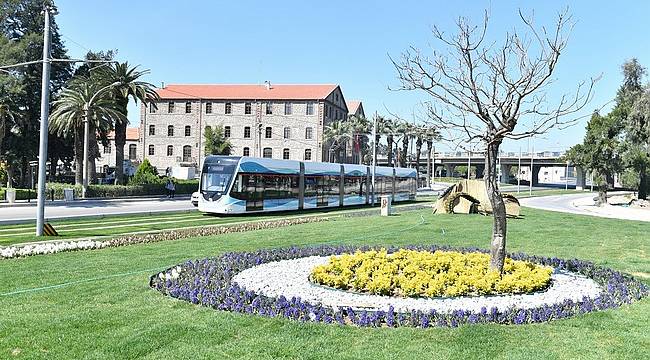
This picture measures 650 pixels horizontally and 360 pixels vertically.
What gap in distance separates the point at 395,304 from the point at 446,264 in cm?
266

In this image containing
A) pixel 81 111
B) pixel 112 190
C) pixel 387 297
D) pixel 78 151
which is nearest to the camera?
pixel 387 297

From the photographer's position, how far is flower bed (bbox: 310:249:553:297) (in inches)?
360

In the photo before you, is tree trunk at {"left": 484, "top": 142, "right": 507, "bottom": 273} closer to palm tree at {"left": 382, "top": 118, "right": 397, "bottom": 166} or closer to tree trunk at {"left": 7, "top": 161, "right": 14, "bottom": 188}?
tree trunk at {"left": 7, "top": 161, "right": 14, "bottom": 188}

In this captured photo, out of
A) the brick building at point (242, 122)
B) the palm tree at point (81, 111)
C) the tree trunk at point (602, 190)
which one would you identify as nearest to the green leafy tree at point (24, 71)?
the palm tree at point (81, 111)

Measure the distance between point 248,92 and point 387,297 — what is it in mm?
86207

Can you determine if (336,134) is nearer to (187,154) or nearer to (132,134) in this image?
(187,154)

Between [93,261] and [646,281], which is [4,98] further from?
[646,281]

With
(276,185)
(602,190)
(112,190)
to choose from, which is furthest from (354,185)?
(602,190)

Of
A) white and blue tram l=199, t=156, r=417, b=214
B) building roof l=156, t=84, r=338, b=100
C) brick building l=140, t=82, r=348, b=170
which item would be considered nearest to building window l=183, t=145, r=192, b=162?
brick building l=140, t=82, r=348, b=170

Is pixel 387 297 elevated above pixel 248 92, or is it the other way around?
pixel 248 92

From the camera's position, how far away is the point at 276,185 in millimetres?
33250

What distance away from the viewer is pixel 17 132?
54812 mm

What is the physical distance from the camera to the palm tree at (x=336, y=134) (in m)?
87.6

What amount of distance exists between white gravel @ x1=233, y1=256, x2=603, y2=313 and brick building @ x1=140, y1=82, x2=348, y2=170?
78.5m
